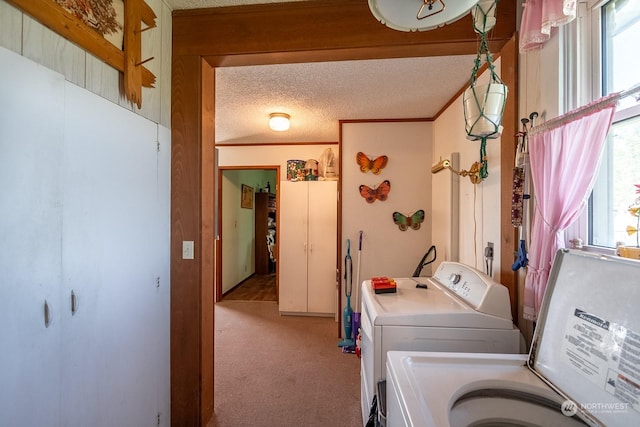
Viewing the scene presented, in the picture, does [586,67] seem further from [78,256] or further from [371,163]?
[78,256]

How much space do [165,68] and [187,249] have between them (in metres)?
1.06

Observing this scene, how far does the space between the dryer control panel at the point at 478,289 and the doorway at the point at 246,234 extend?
243 centimetres

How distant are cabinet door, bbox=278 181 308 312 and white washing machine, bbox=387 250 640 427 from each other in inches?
99.9

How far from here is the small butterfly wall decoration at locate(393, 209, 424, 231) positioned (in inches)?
111

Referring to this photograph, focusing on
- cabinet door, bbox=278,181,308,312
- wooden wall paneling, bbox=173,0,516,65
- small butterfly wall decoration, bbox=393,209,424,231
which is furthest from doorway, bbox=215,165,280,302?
wooden wall paneling, bbox=173,0,516,65

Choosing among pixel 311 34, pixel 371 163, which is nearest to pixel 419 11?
pixel 311 34

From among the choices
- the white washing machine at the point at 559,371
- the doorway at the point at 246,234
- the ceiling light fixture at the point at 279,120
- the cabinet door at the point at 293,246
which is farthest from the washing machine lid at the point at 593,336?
the doorway at the point at 246,234

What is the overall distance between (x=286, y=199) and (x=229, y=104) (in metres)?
1.35

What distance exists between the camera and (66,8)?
3.23 feet

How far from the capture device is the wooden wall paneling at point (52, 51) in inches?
34.8

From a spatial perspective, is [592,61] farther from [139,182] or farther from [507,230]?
[139,182]

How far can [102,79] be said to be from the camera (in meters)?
1.15

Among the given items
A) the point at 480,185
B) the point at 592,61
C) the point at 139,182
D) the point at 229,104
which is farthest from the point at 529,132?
the point at 229,104

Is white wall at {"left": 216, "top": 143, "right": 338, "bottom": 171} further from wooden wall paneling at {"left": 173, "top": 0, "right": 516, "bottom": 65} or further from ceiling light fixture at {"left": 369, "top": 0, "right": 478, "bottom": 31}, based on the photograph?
ceiling light fixture at {"left": 369, "top": 0, "right": 478, "bottom": 31}
